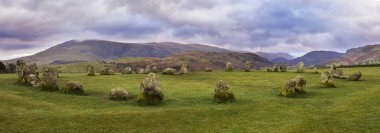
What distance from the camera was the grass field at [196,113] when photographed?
29922mm

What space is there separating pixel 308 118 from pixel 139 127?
1369 cm

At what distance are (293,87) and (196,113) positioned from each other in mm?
14869

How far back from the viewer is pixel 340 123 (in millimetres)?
31141

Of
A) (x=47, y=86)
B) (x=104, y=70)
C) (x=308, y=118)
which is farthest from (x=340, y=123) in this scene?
(x=104, y=70)

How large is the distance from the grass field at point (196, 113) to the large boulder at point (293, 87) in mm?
1093

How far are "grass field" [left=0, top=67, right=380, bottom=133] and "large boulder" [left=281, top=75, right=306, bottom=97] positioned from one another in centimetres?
109

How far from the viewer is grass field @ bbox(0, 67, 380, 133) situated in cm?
2992

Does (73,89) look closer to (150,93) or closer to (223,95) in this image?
(150,93)

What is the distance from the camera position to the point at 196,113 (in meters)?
34.7

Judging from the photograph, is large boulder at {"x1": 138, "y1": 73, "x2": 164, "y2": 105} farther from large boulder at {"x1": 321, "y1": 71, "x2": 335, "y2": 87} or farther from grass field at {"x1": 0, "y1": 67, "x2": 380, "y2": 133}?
large boulder at {"x1": 321, "y1": 71, "x2": 335, "y2": 87}

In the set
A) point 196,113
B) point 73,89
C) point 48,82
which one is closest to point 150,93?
point 196,113

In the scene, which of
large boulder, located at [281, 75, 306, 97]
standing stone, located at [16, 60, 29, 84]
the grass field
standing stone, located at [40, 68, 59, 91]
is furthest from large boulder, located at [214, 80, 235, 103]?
standing stone, located at [16, 60, 29, 84]

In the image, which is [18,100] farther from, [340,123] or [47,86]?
[340,123]

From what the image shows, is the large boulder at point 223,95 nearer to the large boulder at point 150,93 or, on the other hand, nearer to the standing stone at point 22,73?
the large boulder at point 150,93
